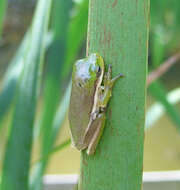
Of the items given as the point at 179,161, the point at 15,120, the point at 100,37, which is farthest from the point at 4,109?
the point at 179,161

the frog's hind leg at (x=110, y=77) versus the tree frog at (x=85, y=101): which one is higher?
the frog's hind leg at (x=110, y=77)

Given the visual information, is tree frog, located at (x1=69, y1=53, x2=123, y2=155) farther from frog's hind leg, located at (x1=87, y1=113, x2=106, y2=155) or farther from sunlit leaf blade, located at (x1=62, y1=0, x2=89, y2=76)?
sunlit leaf blade, located at (x1=62, y1=0, x2=89, y2=76)

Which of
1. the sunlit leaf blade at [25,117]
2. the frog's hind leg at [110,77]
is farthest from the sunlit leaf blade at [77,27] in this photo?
the frog's hind leg at [110,77]

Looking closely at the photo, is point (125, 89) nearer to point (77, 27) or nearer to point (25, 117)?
point (25, 117)

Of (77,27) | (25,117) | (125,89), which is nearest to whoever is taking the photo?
(125,89)

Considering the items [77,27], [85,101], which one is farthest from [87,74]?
[77,27]

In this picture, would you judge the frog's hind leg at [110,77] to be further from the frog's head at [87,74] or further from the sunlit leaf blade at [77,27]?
the sunlit leaf blade at [77,27]
